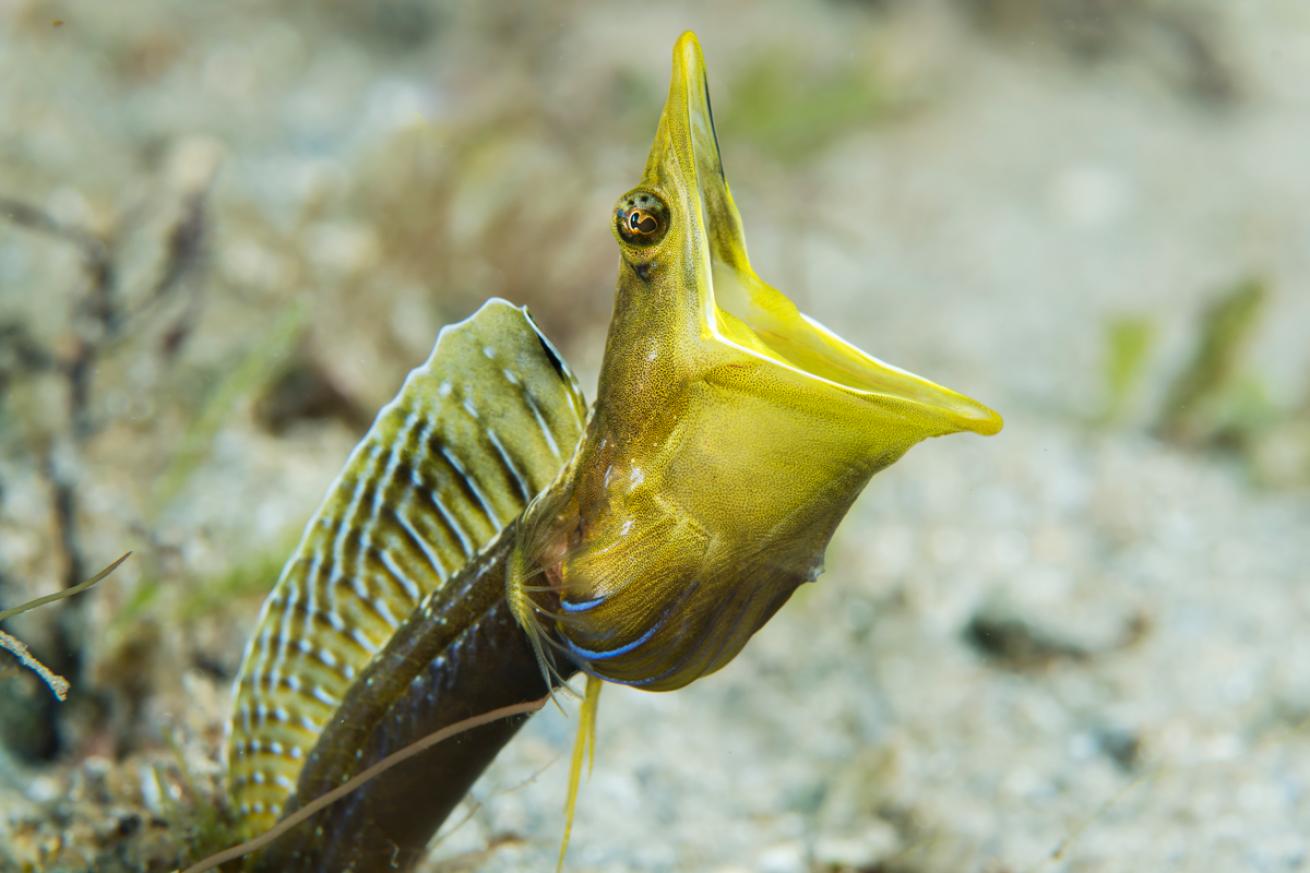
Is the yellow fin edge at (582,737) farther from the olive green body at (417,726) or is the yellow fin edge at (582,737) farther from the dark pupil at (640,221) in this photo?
the dark pupil at (640,221)

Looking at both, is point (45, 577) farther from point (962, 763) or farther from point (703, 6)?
point (703, 6)

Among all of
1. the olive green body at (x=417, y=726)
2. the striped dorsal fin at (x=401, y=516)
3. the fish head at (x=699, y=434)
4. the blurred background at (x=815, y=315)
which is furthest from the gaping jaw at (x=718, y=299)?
the blurred background at (x=815, y=315)

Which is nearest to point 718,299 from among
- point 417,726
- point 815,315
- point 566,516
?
point 566,516

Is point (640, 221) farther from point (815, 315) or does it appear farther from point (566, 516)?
point (815, 315)

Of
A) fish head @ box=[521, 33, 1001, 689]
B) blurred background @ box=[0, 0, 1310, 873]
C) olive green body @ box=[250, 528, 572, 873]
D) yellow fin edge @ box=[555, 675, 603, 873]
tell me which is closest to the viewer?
fish head @ box=[521, 33, 1001, 689]

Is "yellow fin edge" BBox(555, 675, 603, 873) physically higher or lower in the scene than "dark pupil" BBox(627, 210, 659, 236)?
lower

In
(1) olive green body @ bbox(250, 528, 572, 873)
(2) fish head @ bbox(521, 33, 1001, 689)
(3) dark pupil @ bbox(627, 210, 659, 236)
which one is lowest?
(1) olive green body @ bbox(250, 528, 572, 873)

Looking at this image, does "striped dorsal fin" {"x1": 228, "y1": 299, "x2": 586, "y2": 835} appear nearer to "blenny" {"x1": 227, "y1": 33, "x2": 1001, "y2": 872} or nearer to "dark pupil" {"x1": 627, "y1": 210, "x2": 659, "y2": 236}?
"blenny" {"x1": 227, "y1": 33, "x2": 1001, "y2": 872}

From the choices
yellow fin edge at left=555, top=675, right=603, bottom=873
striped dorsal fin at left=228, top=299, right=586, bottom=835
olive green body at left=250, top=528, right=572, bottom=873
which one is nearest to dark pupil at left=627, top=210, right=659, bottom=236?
striped dorsal fin at left=228, top=299, right=586, bottom=835
